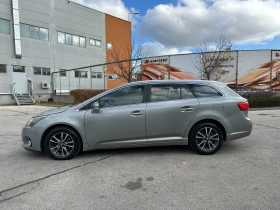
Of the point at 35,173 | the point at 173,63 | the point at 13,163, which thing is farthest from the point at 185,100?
the point at 173,63

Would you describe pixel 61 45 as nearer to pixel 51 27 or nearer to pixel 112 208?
pixel 51 27

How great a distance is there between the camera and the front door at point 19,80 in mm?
20938

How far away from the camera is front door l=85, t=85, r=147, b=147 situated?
4.65m

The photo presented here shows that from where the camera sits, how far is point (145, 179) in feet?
12.1

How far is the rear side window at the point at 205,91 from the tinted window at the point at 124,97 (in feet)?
3.92

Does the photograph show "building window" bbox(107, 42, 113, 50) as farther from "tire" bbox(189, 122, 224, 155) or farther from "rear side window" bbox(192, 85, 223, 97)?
"tire" bbox(189, 122, 224, 155)

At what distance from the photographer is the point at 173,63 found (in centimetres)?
1784

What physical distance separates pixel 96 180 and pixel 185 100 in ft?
8.00

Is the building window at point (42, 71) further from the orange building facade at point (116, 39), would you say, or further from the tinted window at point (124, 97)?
the tinted window at point (124, 97)

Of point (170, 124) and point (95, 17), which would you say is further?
point (95, 17)

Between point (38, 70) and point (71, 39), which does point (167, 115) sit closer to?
point (38, 70)

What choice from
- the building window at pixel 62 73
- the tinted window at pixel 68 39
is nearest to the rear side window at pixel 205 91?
the building window at pixel 62 73

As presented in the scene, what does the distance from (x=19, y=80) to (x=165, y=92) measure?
66.2ft

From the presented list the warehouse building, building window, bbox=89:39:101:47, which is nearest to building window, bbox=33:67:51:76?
the warehouse building
